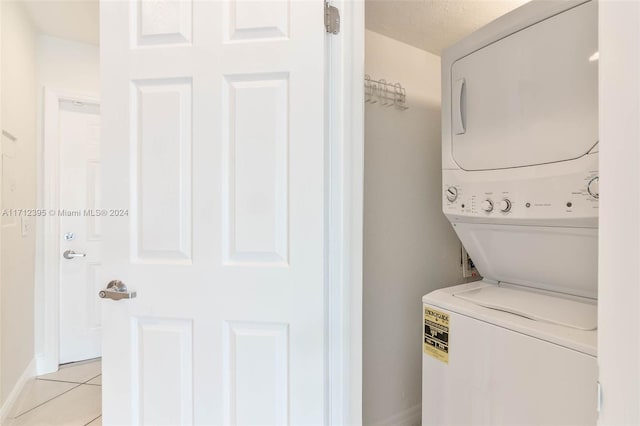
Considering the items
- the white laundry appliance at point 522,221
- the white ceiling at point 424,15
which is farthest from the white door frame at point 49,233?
the white laundry appliance at point 522,221

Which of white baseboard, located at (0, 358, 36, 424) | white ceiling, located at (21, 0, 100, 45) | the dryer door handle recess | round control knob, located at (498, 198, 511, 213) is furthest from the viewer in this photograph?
white ceiling, located at (21, 0, 100, 45)

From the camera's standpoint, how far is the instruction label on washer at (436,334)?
1.28 meters

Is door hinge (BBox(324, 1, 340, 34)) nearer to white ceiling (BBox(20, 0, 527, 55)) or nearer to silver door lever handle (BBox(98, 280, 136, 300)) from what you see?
white ceiling (BBox(20, 0, 527, 55))

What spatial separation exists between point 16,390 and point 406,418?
7.72ft

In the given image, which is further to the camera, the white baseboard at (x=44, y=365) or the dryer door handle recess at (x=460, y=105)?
the white baseboard at (x=44, y=365)

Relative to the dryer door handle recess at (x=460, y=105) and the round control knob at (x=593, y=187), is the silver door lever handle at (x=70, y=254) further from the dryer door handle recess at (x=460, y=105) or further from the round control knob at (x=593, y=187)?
the round control knob at (x=593, y=187)

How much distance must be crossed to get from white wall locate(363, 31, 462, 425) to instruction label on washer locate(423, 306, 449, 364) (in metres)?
0.33

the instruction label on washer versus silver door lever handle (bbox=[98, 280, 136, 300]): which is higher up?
silver door lever handle (bbox=[98, 280, 136, 300])

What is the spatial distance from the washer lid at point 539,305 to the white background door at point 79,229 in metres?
2.66

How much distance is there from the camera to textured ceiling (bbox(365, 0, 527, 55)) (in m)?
1.47

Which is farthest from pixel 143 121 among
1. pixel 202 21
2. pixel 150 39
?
pixel 202 21

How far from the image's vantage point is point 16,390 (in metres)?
2.00

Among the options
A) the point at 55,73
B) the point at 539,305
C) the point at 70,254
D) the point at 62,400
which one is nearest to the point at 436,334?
the point at 539,305
